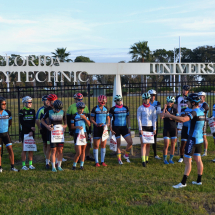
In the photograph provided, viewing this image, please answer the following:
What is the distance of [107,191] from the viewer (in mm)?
6211

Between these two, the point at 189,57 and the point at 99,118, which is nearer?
the point at 99,118

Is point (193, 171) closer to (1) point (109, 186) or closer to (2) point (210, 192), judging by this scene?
(2) point (210, 192)

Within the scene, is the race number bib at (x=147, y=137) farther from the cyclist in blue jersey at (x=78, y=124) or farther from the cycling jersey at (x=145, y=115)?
the cyclist in blue jersey at (x=78, y=124)

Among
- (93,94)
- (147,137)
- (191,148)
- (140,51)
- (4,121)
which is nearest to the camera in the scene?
(191,148)

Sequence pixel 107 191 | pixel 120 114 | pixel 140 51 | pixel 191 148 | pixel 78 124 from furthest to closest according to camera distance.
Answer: pixel 140 51 → pixel 120 114 → pixel 78 124 → pixel 191 148 → pixel 107 191

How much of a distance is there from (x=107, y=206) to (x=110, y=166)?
3.05 m

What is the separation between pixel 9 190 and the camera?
6.39m

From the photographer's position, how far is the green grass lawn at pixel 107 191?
5.29m

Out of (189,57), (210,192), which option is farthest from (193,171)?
(189,57)

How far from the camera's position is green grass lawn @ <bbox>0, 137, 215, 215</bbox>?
529 centimetres

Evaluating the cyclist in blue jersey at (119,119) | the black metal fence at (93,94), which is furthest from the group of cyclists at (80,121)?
the black metal fence at (93,94)

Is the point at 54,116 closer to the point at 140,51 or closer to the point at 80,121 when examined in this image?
the point at 80,121

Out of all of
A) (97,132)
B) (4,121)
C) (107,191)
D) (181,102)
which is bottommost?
(107,191)

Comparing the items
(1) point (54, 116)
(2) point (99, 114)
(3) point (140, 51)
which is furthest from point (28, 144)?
(3) point (140, 51)
